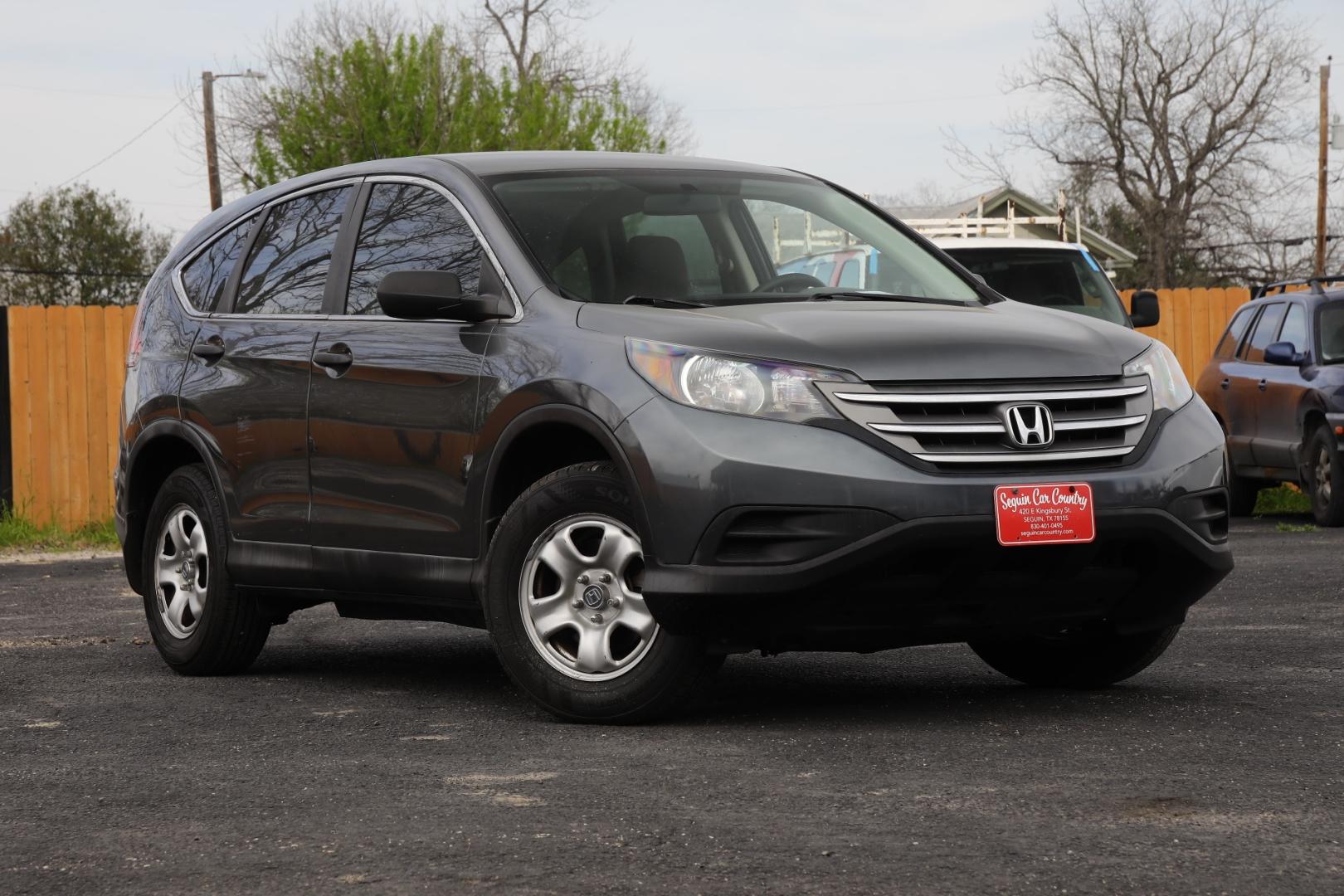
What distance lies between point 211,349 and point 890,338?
2947 mm

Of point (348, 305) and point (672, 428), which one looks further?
point (348, 305)

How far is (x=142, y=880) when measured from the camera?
13.1 ft

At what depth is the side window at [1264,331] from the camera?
15.2 metres

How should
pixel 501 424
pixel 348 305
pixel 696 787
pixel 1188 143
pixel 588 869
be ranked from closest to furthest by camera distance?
pixel 588 869 → pixel 696 787 → pixel 501 424 → pixel 348 305 → pixel 1188 143

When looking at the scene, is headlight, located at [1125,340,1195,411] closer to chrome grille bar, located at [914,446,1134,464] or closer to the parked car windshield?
chrome grille bar, located at [914,446,1134,464]

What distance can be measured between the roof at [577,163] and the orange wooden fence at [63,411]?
10.3m

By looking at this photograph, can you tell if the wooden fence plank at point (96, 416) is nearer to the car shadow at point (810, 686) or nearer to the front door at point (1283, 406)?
the car shadow at point (810, 686)

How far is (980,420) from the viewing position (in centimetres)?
546

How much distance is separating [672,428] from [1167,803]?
168 cm

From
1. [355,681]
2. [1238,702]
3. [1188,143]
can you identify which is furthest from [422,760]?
[1188,143]

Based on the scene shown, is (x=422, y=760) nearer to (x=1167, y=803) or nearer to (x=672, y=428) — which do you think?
(x=672, y=428)

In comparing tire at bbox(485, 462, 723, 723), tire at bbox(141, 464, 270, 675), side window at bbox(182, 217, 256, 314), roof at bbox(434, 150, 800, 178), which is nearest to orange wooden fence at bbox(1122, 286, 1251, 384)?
roof at bbox(434, 150, 800, 178)

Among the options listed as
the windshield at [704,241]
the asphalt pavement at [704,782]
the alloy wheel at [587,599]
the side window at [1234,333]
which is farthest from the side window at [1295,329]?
the alloy wheel at [587,599]

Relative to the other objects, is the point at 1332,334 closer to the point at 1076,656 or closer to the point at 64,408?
the point at 1076,656
